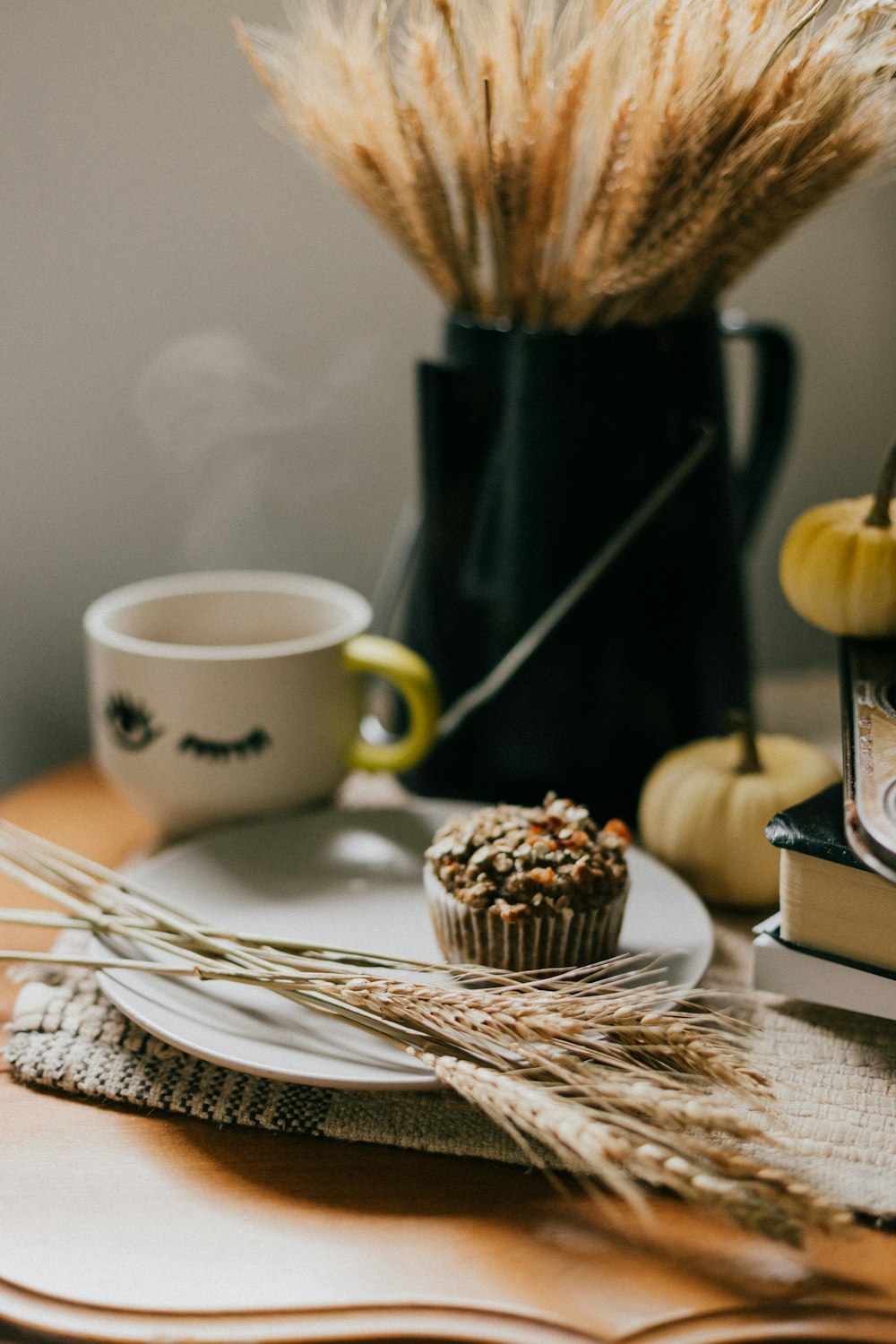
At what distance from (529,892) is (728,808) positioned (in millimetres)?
154

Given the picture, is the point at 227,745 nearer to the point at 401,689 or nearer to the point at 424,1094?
the point at 401,689

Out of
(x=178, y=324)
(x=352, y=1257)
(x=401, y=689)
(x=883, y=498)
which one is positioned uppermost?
(x=178, y=324)

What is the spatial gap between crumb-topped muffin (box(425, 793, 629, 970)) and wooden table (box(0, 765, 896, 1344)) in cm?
9

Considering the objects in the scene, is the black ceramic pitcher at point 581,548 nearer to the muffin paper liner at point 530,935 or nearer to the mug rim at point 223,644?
the mug rim at point 223,644

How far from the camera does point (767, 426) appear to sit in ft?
2.55

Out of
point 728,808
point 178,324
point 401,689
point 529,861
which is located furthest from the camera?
point 178,324

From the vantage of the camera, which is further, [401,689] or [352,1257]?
[401,689]

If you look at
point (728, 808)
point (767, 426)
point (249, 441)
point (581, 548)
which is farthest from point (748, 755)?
point (249, 441)

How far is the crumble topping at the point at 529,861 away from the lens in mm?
513

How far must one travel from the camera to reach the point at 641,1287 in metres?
0.40

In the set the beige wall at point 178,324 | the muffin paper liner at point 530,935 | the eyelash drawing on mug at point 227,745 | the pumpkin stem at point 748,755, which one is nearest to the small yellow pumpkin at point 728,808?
the pumpkin stem at point 748,755

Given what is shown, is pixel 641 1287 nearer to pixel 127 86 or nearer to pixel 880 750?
pixel 880 750

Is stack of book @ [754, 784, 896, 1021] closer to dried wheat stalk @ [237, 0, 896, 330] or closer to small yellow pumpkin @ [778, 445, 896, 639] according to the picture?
small yellow pumpkin @ [778, 445, 896, 639]

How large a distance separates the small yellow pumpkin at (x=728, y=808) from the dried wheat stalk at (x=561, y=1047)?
0.33ft
